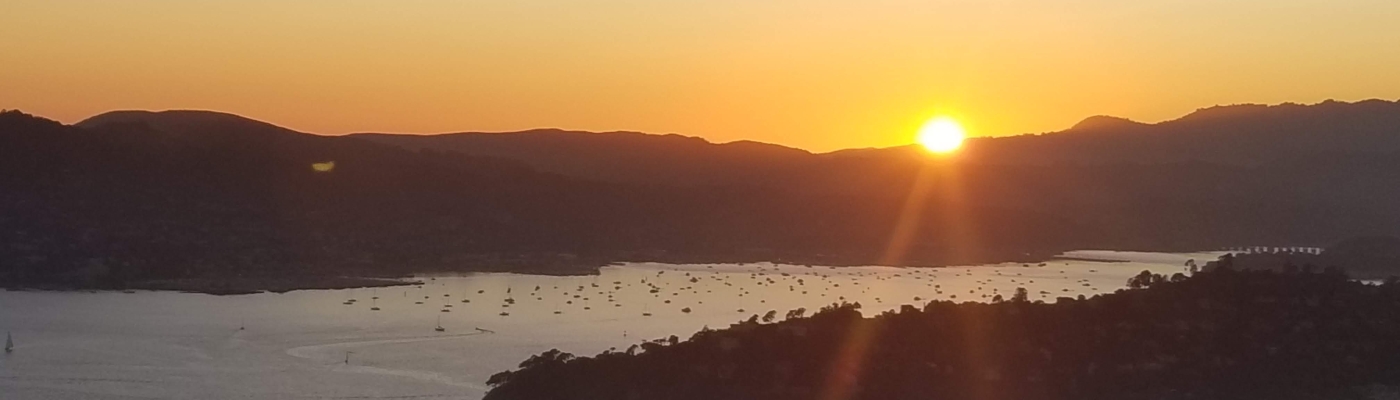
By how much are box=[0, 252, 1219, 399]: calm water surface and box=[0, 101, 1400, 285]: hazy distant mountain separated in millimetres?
7236

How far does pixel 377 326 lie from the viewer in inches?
1566

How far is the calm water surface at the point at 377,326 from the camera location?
29.4 m

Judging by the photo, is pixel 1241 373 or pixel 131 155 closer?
pixel 1241 373

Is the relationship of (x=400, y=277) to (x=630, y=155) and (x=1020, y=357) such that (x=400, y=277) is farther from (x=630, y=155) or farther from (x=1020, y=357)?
(x=630, y=155)

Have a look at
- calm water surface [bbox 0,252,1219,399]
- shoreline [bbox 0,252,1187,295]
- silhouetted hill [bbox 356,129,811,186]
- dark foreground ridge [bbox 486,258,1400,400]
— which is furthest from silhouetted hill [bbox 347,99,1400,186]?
dark foreground ridge [bbox 486,258,1400,400]

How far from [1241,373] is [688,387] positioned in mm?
8632

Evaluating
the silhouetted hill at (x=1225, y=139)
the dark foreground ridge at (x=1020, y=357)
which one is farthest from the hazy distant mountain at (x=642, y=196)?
the dark foreground ridge at (x=1020, y=357)

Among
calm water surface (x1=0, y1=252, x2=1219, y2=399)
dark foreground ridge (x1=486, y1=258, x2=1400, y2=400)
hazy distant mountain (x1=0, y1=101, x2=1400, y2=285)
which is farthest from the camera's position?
hazy distant mountain (x1=0, y1=101, x2=1400, y2=285)

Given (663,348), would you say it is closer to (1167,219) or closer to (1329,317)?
(1329,317)

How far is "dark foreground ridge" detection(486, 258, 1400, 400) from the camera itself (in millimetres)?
21672

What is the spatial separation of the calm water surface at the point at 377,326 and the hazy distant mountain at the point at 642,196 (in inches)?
285

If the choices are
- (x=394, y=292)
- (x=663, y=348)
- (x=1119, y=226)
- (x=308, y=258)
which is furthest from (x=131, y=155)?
(x=1119, y=226)

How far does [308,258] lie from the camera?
198ft

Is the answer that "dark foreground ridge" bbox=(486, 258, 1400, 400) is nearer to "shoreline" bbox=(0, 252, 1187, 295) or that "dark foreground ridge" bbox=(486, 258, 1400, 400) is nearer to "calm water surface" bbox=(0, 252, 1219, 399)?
"calm water surface" bbox=(0, 252, 1219, 399)
